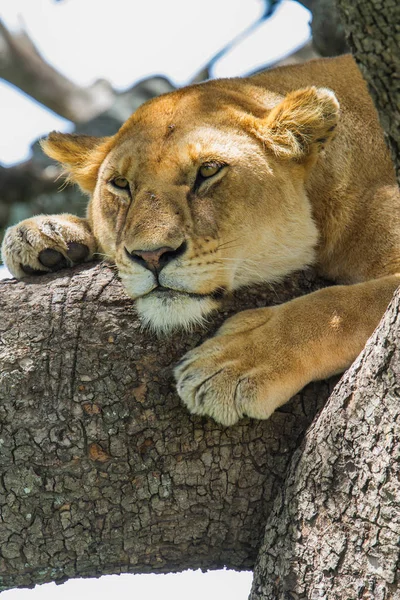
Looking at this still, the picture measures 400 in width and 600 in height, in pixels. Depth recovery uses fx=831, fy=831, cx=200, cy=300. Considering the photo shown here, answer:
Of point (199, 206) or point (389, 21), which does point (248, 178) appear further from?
point (389, 21)

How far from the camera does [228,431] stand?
3.70 meters

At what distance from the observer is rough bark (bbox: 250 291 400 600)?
304cm

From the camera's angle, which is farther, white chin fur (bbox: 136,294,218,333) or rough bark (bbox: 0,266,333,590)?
white chin fur (bbox: 136,294,218,333)

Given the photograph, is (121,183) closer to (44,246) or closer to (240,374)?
(44,246)

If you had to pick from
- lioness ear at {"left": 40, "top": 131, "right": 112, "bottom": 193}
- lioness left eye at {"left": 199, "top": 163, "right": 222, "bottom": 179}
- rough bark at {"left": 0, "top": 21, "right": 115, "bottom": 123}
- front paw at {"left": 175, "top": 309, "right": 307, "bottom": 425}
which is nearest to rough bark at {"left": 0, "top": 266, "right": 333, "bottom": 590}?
front paw at {"left": 175, "top": 309, "right": 307, "bottom": 425}

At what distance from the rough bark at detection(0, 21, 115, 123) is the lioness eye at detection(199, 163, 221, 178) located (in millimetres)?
5493

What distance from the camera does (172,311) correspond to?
388cm

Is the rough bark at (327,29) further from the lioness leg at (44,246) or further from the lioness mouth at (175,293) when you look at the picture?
the lioness mouth at (175,293)

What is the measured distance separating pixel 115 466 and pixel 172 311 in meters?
0.76

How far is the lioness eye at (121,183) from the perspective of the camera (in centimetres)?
449

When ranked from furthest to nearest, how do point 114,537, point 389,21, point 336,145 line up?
point 336,145
point 114,537
point 389,21

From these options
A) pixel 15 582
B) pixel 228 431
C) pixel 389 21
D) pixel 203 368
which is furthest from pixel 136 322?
pixel 389 21

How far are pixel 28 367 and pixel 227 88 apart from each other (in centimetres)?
213

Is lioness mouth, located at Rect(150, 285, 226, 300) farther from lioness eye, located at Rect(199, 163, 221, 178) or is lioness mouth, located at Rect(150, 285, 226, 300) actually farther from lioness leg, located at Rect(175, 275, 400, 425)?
lioness eye, located at Rect(199, 163, 221, 178)
